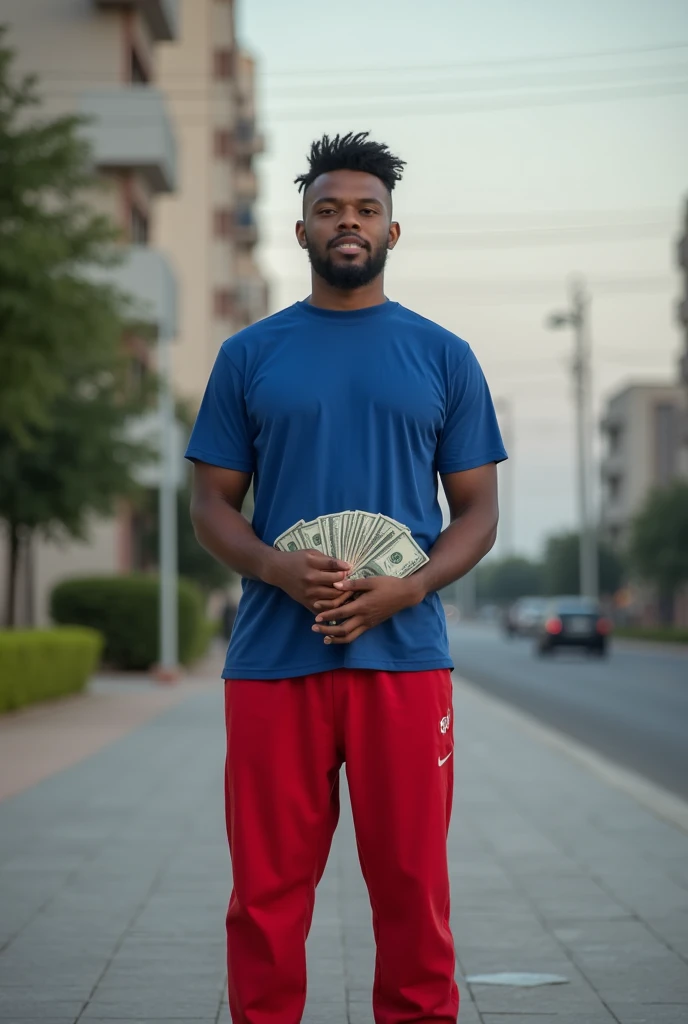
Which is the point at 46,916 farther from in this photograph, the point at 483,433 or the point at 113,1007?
the point at 483,433

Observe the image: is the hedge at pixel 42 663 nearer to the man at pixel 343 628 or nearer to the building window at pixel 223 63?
the man at pixel 343 628

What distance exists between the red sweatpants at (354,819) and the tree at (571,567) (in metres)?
91.7

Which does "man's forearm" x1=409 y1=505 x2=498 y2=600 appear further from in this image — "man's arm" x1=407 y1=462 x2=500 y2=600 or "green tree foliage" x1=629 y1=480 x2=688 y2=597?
"green tree foliage" x1=629 y1=480 x2=688 y2=597

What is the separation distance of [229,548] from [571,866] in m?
4.53

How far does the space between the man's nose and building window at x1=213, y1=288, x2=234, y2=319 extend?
56.6m

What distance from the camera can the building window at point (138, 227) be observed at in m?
36.9

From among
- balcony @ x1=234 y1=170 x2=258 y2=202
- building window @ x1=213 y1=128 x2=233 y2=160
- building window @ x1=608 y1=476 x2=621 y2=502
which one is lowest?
building window @ x1=608 y1=476 x2=621 y2=502

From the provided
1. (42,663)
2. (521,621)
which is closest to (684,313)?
(521,621)

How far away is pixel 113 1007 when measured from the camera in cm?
475

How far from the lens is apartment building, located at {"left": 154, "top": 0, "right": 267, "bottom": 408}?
5519 centimetres

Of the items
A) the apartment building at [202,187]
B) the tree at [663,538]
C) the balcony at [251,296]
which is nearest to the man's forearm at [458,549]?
the apartment building at [202,187]

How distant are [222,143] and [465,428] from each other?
204ft

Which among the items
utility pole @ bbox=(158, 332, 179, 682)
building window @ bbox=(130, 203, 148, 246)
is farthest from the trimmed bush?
building window @ bbox=(130, 203, 148, 246)

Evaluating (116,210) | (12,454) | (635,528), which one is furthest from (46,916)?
(635,528)
